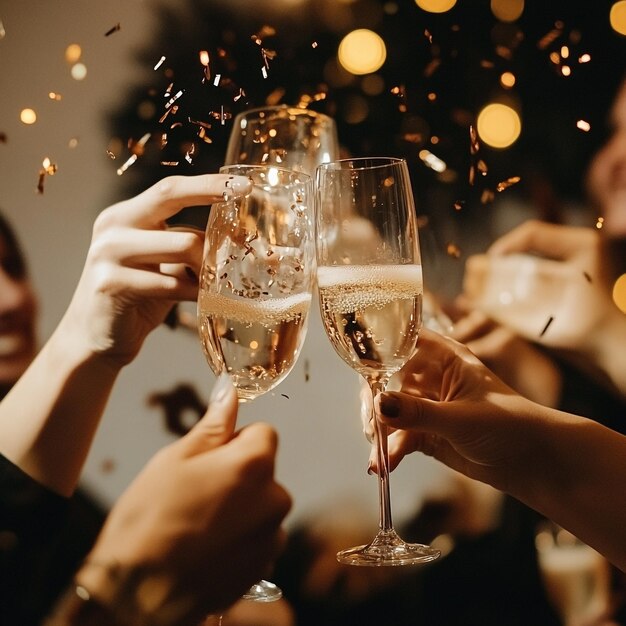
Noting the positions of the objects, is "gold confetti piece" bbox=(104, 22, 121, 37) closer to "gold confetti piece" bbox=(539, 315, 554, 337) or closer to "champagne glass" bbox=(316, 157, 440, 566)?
"champagne glass" bbox=(316, 157, 440, 566)

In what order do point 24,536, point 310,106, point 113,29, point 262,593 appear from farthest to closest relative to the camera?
point 310,106 → point 113,29 → point 24,536 → point 262,593

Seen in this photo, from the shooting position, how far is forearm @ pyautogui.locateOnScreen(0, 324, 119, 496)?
1.03m

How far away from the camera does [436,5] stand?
1360 mm

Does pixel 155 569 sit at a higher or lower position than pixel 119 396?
lower

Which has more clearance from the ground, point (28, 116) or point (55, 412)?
point (28, 116)

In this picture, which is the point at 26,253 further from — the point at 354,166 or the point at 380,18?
the point at 380,18

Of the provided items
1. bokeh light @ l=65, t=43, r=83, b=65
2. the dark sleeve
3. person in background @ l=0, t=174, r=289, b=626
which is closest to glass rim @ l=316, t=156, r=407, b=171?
person in background @ l=0, t=174, r=289, b=626

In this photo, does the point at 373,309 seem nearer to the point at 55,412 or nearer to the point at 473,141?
the point at 55,412

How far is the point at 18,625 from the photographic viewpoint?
0.96 m

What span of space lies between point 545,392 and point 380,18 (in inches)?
29.1

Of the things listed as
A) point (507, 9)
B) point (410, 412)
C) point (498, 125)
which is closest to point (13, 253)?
point (410, 412)

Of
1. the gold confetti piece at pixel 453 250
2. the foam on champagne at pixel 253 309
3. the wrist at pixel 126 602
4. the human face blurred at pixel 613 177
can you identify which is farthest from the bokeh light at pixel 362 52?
the wrist at pixel 126 602

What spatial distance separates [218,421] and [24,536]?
42cm

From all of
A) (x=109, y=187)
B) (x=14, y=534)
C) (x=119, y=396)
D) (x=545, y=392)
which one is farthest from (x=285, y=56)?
(x=14, y=534)
